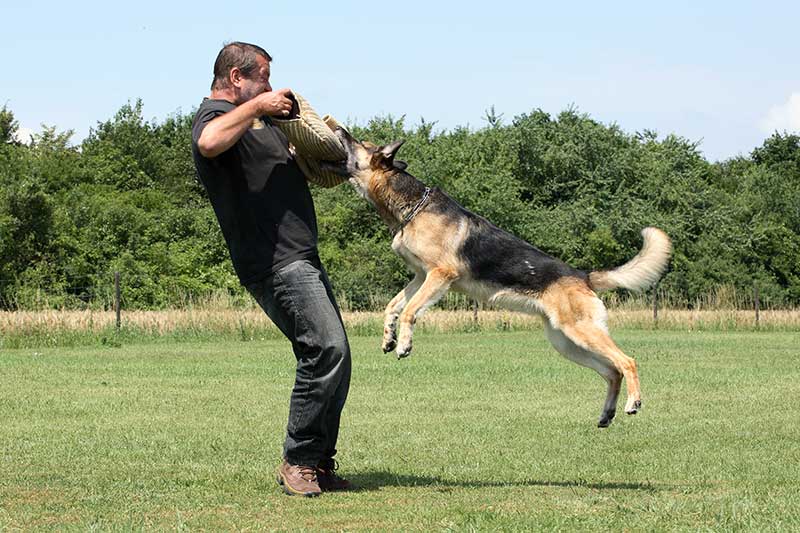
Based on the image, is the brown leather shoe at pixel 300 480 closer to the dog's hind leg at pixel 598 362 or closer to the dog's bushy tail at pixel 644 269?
the dog's hind leg at pixel 598 362

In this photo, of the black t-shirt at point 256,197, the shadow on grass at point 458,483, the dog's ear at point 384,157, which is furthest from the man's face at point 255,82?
the shadow on grass at point 458,483

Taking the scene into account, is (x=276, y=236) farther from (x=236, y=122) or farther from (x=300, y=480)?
(x=300, y=480)

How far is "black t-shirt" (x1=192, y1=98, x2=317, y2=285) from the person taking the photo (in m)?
6.05

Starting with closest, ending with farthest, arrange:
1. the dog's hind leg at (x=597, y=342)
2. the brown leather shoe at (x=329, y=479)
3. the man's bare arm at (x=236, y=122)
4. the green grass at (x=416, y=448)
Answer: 1. the green grass at (x=416, y=448)
2. the man's bare arm at (x=236, y=122)
3. the brown leather shoe at (x=329, y=479)
4. the dog's hind leg at (x=597, y=342)

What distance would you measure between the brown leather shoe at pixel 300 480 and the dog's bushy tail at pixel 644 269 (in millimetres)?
2581

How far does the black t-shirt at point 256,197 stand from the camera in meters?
6.05

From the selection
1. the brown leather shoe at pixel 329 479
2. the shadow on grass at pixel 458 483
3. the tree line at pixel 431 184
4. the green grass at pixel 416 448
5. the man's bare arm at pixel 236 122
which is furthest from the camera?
the tree line at pixel 431 184

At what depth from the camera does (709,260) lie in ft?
145

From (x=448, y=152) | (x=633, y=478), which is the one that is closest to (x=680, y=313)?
(x=448, y=152)

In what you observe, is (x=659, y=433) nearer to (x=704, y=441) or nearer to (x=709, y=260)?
(x=704, y=441)

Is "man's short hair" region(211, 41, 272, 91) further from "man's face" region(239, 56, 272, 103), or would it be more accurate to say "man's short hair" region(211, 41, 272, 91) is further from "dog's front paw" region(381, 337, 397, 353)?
"dog's front paw" region(381, 337, 397, 353)

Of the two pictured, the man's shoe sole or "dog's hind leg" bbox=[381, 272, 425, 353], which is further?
"dog's hind leg" bbox=[381, 272, 425, 353]

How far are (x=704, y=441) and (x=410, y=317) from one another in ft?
12.2

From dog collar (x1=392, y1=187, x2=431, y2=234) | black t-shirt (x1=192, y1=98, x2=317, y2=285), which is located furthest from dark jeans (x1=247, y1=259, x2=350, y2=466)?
dog collar (x1=392, y1=187, x2=431, y2=234)
